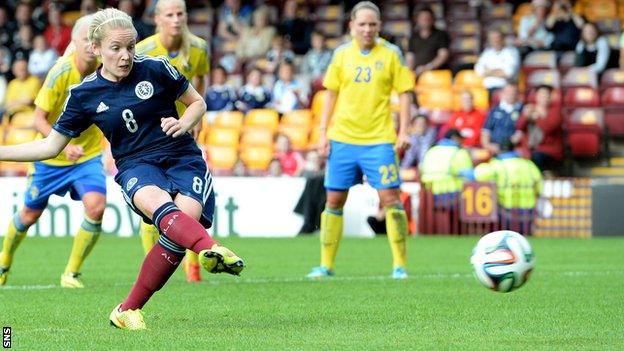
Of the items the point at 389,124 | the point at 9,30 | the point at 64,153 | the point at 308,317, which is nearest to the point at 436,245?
the point at 389,124

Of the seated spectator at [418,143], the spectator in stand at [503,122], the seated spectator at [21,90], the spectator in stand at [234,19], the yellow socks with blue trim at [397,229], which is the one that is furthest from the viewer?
the spectator in stand at [234,19]

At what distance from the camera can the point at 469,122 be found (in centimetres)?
2131

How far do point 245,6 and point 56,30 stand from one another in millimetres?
3506

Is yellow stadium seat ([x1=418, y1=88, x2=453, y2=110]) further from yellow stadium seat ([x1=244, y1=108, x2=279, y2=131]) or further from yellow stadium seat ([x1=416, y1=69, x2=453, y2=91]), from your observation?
yellow stadium seat ([x1=244, y1=108, x2=279, y2=131])

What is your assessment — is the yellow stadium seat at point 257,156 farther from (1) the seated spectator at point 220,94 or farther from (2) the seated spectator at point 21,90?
(2) the seated spectator at point 21,90

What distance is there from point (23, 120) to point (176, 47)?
13.1 m

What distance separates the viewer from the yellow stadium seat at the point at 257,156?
22.5m

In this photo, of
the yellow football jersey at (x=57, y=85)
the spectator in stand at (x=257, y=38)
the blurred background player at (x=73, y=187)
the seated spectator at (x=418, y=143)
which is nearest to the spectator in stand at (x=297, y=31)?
the spectator in stand at (x=257, y=38)

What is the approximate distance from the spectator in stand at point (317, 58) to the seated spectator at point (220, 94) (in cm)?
Result: 137

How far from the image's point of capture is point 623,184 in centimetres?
1867

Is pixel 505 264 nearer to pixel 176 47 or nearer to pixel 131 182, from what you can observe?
pixel 131 182

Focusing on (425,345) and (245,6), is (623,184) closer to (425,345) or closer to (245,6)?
(245,6)

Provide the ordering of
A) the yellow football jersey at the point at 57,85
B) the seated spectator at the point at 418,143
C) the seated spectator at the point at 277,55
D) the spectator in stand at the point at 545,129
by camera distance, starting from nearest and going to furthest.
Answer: the yellow football jersey at the point at 57,85 → the spectator in stand at the point at 545,129 → the seated spectator at the point at 418,143 → the seated spectator at the point at 277,55

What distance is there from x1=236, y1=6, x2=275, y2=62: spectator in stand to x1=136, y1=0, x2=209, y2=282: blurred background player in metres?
13.1
